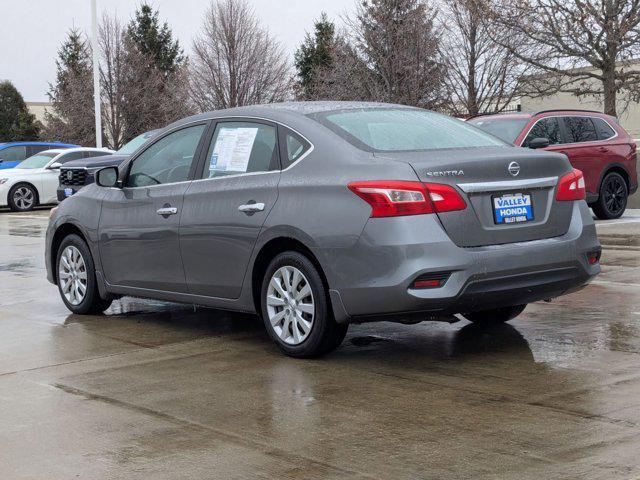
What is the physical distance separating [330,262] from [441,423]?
1549mm

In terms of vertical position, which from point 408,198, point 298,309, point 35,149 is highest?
point 35,149

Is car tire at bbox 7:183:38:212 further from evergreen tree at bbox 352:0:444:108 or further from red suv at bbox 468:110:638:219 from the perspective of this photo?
evergreen tree at bbox 352:0:444:108

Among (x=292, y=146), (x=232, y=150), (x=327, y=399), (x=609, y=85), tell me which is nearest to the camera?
(x=327, y=399)

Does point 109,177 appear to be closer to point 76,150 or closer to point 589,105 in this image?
point 76,150

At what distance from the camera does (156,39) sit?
2581 inches

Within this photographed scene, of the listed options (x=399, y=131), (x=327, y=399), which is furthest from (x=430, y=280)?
(x=399, y=131)

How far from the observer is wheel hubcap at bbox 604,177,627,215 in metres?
16.3

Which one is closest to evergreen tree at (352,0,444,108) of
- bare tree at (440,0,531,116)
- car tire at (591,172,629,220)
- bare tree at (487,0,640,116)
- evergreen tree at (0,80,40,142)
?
bare tree at (440,0,531,116)

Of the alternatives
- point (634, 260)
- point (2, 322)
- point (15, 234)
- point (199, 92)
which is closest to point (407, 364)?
point (2, 322)

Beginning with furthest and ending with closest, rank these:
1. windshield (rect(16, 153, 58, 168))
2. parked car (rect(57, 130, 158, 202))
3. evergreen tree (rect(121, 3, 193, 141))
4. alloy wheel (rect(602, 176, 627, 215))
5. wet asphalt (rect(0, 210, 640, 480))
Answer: evergreen tree (rect(121, 3, 193, 141)) < windshield (rect(16, 153, 58, 168)) < parked car (rect(57, 130, 158, 202)) < alloy wheel (rect(602, 176, 627, 215)) < wet asphalt (rect(0, 210, 640, 480))

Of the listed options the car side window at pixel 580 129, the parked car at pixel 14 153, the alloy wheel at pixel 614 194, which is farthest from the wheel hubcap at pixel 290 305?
the parked car at pixel 14 153

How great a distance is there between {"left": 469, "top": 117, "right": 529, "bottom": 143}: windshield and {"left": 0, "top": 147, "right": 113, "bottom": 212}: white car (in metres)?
13.1

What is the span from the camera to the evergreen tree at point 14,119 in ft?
206

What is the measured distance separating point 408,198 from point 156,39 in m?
61.8
